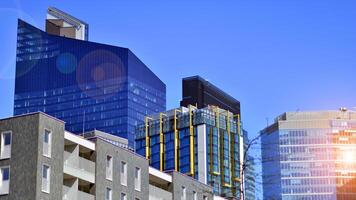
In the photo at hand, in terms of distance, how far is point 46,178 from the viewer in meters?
62.7

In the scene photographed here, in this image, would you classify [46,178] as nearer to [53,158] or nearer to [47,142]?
[53,158]

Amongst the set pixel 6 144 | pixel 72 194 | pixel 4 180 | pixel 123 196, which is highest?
pixel 6 144

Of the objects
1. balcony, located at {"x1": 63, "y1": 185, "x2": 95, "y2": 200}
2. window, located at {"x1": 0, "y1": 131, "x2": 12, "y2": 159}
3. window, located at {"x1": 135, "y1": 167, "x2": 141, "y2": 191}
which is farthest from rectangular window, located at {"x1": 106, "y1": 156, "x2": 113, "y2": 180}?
window, located at {"x1": 0, "y1": 131, "x2": 12, "y2": 159}

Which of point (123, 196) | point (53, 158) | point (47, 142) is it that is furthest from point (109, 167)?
point (47, 142)

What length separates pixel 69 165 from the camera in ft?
220

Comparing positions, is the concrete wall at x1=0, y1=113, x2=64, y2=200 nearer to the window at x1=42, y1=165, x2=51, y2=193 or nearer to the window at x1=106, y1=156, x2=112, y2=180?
the window at x1=42, y1=165, x2=51, y2=193

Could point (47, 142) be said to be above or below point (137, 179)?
above

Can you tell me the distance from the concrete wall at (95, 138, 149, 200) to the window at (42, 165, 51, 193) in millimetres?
7833

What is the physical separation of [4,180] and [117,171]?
13.4 meters

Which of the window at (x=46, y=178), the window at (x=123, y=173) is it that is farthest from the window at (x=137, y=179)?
the window at (x=46, y=178)

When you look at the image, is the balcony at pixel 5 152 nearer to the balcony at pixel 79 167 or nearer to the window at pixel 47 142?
the window at pixel 47 142

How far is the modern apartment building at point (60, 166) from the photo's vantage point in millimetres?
62062

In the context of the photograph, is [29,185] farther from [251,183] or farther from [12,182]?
[251,183]

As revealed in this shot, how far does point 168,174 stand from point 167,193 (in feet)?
7.61
